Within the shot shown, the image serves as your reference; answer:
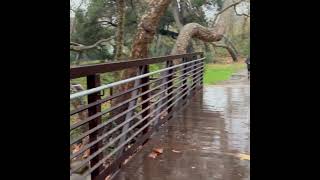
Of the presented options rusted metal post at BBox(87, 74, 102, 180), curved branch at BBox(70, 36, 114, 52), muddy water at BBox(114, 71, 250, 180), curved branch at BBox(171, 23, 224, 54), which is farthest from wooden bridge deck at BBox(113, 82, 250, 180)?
curved branch at BBox(70, 36, 114, 52)

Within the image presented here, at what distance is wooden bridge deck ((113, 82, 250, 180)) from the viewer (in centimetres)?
312

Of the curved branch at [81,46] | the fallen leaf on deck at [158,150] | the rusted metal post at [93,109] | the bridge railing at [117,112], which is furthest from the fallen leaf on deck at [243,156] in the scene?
the curved branch at [81,46]

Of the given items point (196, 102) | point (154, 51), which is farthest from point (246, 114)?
point (154, 51)

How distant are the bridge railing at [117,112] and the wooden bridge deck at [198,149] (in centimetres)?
13

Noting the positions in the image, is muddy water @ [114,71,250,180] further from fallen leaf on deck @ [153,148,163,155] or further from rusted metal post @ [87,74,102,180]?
rusted metal post @ [87,74,102,180]

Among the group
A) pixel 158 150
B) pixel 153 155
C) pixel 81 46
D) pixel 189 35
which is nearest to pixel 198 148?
pixel 158 150

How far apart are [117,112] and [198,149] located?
103cm

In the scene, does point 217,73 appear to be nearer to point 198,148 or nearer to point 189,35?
point 189,35
